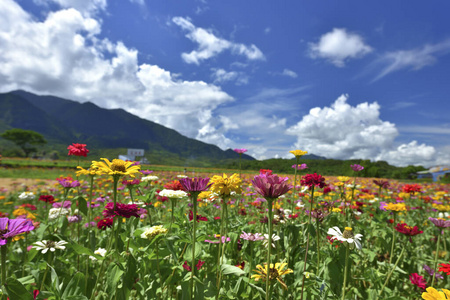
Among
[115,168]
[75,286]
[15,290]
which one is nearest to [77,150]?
[115,168]

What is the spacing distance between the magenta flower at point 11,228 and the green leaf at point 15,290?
0.17 meters

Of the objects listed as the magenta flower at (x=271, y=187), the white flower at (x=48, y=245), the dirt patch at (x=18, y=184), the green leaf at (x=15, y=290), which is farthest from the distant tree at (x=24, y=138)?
the magenta flower at (x=271, y=187)

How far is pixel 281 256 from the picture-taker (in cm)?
232

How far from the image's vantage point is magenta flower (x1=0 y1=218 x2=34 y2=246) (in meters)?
0.90

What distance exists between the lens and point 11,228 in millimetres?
985

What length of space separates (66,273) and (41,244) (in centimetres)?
33

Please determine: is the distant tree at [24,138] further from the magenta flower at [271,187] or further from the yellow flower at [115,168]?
the magenta flower at [271,187]

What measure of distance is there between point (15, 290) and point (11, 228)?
0.88ft

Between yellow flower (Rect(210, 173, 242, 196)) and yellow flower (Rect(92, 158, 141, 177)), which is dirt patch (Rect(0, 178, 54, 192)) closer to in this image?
yellow flower (Rect(92, 158, 141, 177))

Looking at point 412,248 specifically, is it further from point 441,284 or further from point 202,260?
point 202,260

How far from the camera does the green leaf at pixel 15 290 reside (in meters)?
0.88

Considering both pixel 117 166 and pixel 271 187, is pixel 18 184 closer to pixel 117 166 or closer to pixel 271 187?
pixel 117 166

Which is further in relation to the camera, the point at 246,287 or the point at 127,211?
the point at 246,287

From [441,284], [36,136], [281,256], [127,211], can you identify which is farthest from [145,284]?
[36,136]
